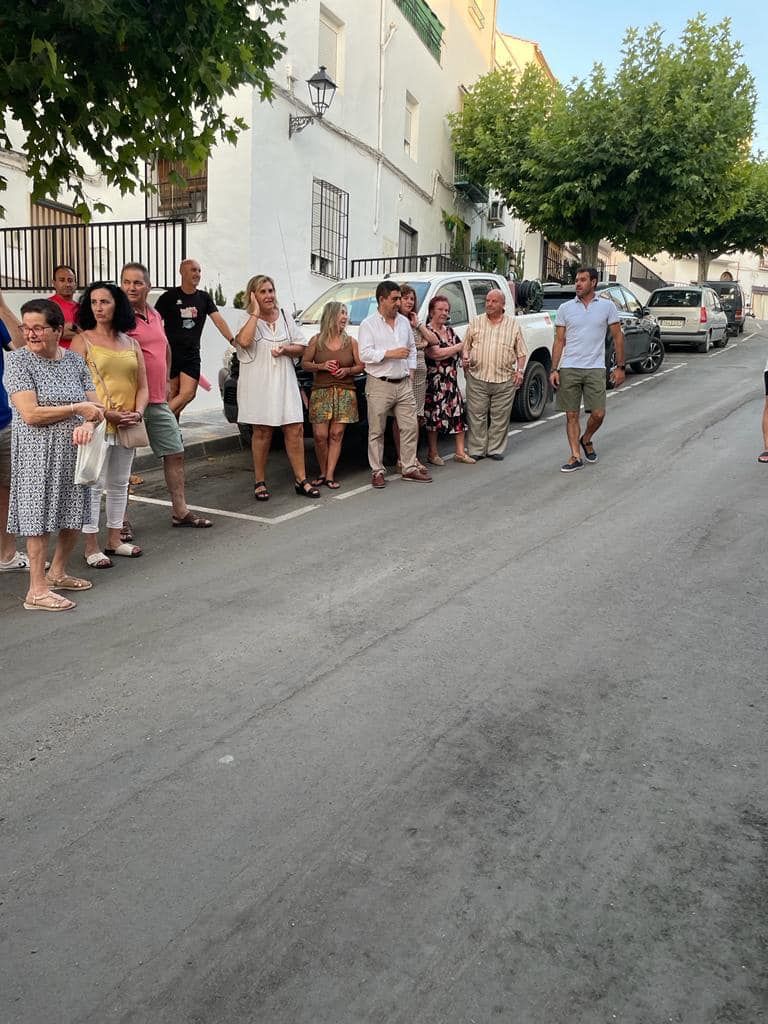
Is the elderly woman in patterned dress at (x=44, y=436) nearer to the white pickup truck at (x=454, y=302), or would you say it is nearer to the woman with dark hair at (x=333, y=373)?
the woman with dark hair at (x=333, y=373)

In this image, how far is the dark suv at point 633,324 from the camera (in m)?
17.0

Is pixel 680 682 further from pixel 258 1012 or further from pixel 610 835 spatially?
pixel 258 1012

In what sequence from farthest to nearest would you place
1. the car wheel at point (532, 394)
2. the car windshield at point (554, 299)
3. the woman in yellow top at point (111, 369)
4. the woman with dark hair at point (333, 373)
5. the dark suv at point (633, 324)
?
the car windshield at point (554, 299), the dark suv at point (633, 324), the car wheel at point (532, 394), the woman with dark hair at point (333, 373), the woman in yellow top at point (111, 369)

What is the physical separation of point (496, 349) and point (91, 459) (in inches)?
202

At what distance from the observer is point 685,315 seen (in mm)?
22469

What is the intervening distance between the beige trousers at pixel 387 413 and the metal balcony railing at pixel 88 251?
4609 mm

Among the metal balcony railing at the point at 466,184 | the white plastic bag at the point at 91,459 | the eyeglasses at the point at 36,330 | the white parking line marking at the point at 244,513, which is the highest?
the metal balcony railing at the point at 466,184

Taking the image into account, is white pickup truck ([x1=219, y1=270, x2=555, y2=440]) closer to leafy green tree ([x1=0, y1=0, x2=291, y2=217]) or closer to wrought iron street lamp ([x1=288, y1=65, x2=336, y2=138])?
leafy green tree ([x1=0, y1=0, x2=291, y2=217])

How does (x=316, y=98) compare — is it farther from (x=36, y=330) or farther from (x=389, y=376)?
(x=36, y=330)

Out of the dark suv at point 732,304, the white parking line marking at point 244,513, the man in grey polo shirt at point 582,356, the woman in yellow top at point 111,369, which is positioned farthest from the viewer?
the dark suv at point 732,304

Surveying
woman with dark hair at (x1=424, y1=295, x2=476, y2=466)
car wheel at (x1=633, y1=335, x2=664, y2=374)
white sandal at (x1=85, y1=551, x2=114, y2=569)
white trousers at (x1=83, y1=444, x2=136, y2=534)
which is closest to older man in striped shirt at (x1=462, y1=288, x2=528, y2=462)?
woman with dark hair at (x1=424, y1=295, x2=476, y2=466)

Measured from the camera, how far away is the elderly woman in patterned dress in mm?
5387

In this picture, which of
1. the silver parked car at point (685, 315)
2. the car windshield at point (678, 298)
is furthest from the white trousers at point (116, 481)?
the car windshield at point (678, 298)

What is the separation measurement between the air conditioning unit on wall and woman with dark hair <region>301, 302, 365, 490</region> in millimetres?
20210
